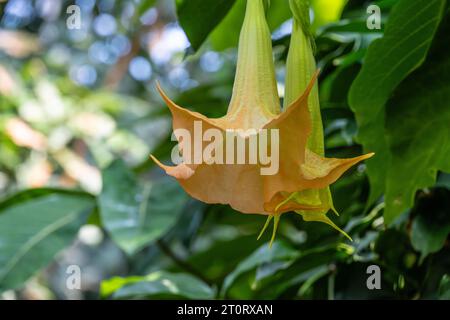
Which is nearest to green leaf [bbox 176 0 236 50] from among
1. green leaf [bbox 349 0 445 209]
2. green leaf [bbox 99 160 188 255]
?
green leaf [bbox 349 0 445 209]

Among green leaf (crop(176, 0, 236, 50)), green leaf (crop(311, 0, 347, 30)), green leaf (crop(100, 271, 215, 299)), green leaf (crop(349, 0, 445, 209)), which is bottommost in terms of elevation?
green leaf (crop(100, 271, 215, 299))

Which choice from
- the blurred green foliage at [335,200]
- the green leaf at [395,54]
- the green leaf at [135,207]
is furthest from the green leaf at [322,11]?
the green leaf at [395,54]

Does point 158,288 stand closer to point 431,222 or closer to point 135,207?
point 135,207

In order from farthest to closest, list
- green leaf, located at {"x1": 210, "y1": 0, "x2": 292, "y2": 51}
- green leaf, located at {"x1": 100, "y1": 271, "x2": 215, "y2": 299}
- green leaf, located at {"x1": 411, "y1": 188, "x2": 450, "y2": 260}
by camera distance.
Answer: green leaf, located at {"x1": 210, "y1": 0, "x2": 292, "y2": 51} < green leaf, located at {"x1": 100, "y1": 271, "x2": 215, "y2": 299} < green leaf, located at {"x1": 411, "y1": 188, "x2": 450, "y2": 260}

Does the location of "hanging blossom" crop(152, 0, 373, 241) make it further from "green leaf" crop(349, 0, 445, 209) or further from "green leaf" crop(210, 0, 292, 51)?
"green leaf" crop(210, 0, 292, 51)
